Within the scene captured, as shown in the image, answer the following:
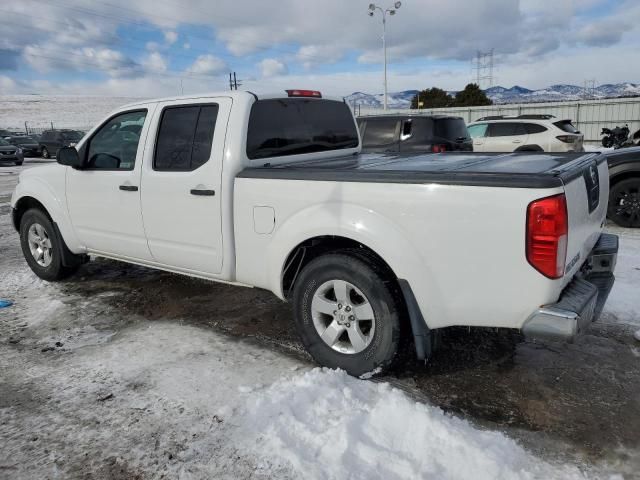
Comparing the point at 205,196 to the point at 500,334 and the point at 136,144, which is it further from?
the point at 500,334

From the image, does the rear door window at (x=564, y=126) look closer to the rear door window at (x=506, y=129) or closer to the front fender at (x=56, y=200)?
the rear door window at (x=506, y=129)

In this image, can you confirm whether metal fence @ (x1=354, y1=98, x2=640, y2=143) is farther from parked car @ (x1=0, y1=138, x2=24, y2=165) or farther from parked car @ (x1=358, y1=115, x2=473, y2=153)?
parked car @ (x1=0, y1=138, x2=24, y2=165)

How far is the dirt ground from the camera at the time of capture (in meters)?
2.77

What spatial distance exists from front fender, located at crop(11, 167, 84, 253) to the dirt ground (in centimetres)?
56

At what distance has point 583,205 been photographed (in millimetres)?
3012

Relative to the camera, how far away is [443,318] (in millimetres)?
2980

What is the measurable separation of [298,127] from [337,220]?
1.48m

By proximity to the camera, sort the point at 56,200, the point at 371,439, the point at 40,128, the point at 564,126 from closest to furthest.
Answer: the point at 371,439 → the point at 56,200 → the point at 564,126 → the point at 40,128

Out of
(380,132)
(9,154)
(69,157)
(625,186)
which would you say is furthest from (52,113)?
(625,186)

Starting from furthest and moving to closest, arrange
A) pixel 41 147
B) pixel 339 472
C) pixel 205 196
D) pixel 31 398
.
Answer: pixel 41 147 → pixel 205 196 → pixel 31 398 → pixel 339 472

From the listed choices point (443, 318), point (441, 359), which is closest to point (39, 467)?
point (443, 318)

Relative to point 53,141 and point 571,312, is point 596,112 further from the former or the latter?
point 53,141

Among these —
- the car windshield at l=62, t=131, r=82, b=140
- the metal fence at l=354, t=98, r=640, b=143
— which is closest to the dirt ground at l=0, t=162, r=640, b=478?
the metal fence at l=354, t=98, r=640, b=143

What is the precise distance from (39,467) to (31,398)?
0.80 metres
